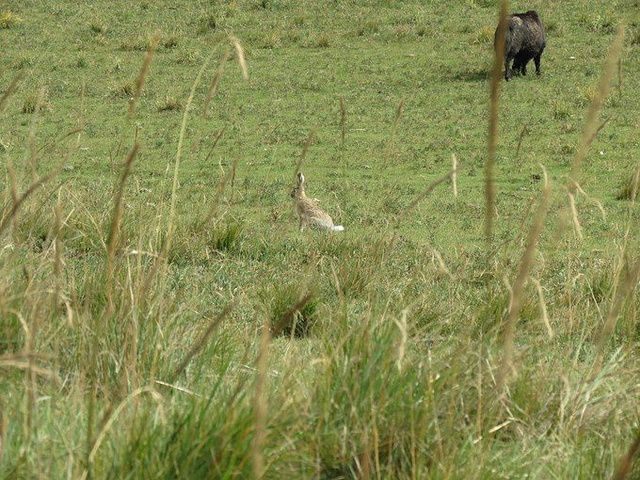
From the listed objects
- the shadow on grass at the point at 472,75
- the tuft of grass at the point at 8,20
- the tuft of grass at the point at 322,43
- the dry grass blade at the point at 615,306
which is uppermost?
the dry grass blade at the point at 615,306

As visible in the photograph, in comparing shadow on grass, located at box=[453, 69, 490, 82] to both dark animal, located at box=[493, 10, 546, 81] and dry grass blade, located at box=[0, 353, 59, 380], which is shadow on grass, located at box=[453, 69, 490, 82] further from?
dry grass blade, located at box=[0, 353, 59, 380]

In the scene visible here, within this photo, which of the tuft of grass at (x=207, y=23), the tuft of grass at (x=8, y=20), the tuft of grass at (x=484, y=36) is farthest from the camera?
the tuft of grass at (x=8, y=20)

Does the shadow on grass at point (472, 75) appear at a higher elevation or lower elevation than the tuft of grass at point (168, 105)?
higher

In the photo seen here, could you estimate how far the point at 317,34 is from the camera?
19.7m

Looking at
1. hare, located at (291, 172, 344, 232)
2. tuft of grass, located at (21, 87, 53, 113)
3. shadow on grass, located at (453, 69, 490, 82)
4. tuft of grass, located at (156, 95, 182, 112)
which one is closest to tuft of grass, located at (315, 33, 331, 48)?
shadow on grass, located at (453, 69, 490, 82)

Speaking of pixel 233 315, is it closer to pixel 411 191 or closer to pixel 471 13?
→ pixel 411 191

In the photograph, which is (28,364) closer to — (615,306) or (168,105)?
(615,306)

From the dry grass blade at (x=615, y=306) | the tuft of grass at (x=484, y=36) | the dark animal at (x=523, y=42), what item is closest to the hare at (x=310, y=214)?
the dry grass blade at (x=615, y=306)

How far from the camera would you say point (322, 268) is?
5.71 metres

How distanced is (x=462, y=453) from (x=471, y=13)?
62.6 ft

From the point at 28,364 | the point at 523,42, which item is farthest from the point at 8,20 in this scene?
the point at 28,364

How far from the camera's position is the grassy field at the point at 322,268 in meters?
2.71

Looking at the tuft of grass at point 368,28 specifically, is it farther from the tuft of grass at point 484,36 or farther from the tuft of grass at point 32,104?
the tuft of grass at point 32,104

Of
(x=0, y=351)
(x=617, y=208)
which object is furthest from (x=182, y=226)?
(x=617, y=208)
